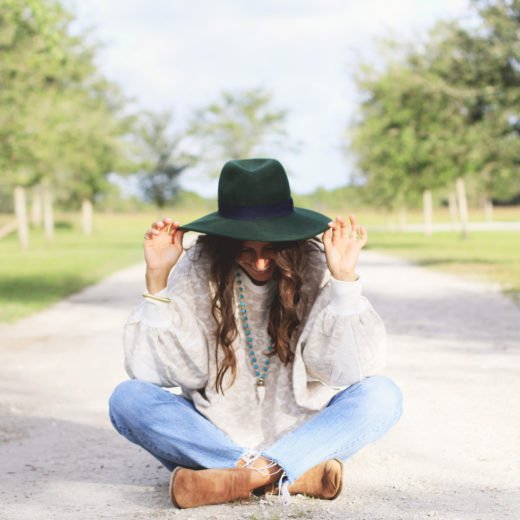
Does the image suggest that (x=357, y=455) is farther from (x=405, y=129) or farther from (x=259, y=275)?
(x=405, y=129)

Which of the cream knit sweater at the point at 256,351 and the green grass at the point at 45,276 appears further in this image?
the green grass at the point at 45,276

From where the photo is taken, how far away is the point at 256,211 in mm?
3723

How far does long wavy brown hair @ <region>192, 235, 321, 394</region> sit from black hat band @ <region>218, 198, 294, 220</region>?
0.11 metres

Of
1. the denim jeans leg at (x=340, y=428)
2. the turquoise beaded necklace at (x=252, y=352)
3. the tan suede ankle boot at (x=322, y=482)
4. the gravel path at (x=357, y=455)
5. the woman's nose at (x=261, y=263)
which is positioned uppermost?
the woman's nose at (x=261, y=263)

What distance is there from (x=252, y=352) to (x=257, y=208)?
1.97ft

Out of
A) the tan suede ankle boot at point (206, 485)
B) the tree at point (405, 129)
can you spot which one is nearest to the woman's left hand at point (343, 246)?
the tan suede ankle boot at point (206, 485)

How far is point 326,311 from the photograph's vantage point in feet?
12.0

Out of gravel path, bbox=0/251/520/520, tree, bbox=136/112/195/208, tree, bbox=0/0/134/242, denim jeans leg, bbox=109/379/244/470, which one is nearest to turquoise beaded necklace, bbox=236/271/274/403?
denim jeans leg, bbox=109/379/244/470

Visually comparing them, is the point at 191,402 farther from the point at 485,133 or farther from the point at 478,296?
the point at 485,133

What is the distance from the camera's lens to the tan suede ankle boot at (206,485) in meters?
3.75

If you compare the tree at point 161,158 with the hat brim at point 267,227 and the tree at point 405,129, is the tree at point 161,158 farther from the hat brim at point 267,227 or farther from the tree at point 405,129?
the hat brim at point 267,227

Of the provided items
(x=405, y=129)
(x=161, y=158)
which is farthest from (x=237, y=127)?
(x=405, y=129)

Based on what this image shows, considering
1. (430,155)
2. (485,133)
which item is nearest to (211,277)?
(485,133)

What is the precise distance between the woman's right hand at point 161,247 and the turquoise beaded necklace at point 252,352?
11.3 inches
